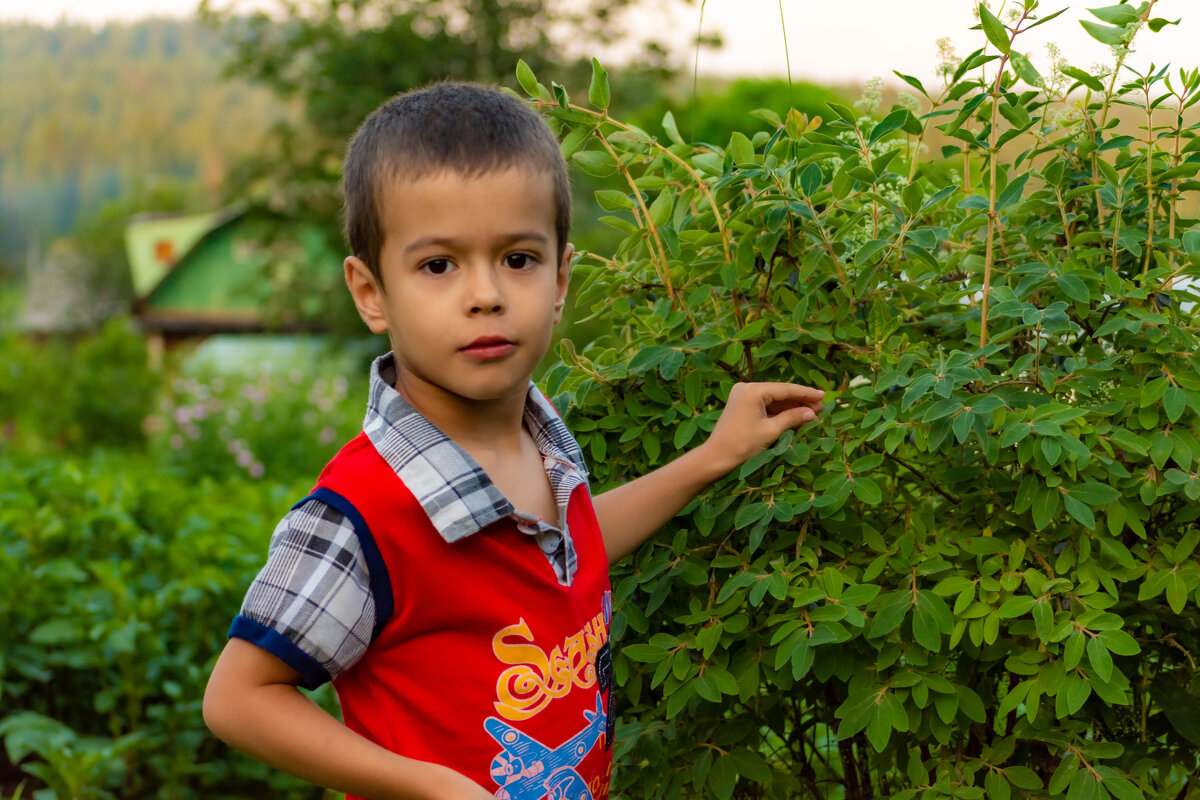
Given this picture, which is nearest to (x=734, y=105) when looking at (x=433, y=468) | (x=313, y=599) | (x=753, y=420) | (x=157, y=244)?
(x=753, y=420)

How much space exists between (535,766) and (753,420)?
0.60 m

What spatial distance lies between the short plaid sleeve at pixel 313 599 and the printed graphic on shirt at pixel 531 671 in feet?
0.60

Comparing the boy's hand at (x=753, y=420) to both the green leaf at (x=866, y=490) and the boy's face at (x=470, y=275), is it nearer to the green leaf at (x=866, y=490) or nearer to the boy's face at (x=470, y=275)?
the green leaf at (x=866, y=490)

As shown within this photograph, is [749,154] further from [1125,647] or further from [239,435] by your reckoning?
[239,435]

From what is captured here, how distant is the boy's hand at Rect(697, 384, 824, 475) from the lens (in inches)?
66.2

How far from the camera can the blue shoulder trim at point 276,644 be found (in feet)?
4.23

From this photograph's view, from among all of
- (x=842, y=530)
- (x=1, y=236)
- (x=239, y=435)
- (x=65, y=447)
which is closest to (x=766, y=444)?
(x=842, y=530)

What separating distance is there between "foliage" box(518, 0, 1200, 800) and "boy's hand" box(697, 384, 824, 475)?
0.11 ft

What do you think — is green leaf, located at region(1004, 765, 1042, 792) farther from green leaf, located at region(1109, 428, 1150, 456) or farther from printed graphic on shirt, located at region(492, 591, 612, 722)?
printed graphic on shirt, located at region(492, 591, 612, 722)

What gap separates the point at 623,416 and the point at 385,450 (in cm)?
52

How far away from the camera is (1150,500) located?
146 cm

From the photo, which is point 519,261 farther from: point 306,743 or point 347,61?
point 347,61

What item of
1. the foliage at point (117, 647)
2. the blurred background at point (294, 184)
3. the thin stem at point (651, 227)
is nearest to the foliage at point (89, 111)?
the blurred background at point (294, 184)

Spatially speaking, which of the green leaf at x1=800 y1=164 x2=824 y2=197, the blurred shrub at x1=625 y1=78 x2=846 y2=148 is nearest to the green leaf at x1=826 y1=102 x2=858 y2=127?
the green leaf at x1=800 y1=164 x2=824 y2=197
